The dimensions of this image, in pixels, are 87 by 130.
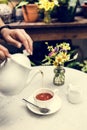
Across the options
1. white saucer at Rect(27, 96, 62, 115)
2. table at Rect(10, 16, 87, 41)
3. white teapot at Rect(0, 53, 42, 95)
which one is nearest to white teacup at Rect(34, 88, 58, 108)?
white saucer at Rect(27, 96, 62, 115)

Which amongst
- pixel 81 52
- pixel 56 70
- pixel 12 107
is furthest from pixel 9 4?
pixel 12 107

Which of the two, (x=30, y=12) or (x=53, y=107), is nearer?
(x=53, y=107)

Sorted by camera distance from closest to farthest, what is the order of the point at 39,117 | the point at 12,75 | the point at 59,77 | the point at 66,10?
the point at 12,75 → the point at 39,117 → the point at 59,77 → the point at 66,10

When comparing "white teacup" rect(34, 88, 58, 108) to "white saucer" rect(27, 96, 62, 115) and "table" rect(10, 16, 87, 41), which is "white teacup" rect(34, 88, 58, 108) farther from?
"table" rect(10, 16, 87, 41)

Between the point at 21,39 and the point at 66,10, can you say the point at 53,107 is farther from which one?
the point at 66,10

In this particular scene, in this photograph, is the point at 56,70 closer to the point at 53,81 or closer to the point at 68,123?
the point at 53,81

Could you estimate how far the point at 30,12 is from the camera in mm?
2574

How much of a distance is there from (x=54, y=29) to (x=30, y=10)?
305 mm

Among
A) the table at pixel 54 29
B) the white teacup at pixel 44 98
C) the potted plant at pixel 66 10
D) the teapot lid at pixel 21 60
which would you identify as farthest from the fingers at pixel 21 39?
the potted plant at pixel 66 10

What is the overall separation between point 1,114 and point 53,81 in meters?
0.41

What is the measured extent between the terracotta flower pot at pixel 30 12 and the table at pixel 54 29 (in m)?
0.08

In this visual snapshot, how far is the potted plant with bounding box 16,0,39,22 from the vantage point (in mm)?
2570

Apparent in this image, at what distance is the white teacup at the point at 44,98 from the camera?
1.21 metres

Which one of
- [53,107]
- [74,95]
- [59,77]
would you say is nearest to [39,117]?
[53,107]
